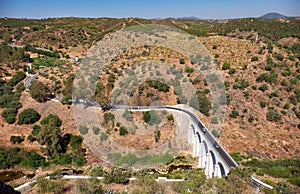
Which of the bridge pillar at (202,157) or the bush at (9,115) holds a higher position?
the bush at (9,115)

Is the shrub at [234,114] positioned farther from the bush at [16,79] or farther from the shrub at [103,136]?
the bush at [16,79]

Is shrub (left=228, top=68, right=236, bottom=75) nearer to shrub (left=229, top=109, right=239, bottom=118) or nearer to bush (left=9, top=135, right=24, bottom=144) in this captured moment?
shrub (left=229, top=109, right=239, bottom=118)

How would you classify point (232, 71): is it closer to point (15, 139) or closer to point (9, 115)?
point (15, 139)

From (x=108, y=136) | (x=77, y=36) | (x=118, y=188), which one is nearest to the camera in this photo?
(x=118, y=188)

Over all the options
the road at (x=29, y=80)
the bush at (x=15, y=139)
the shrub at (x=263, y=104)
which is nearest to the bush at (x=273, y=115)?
the shrub at (x=263, y=104)

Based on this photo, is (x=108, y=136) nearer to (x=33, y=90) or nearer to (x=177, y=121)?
(x=177, y=121)

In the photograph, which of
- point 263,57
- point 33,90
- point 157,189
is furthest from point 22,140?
point 263,57
